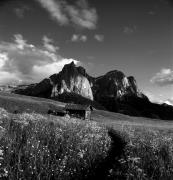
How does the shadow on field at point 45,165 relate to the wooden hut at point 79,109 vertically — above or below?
below

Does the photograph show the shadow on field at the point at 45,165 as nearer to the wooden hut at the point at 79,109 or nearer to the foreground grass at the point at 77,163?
the foreground grass at the point at 77,163

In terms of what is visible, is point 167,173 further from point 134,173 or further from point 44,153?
point 44,153

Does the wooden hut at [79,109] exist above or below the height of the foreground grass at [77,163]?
above

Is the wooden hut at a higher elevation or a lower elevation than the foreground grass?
higher

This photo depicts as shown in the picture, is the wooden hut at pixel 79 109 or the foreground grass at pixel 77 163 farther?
the wooden hut at pixel 79 109

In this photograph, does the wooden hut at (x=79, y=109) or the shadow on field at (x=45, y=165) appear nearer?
the shadow on field at (x=45, y=165)

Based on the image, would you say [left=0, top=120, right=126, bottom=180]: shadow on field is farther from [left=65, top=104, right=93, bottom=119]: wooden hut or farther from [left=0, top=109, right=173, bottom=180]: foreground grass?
[left=65, top=104, right=93, bottom=119]: wooden hut

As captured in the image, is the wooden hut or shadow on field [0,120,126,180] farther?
the wooden hut

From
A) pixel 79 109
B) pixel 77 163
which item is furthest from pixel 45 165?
pixel 79 109

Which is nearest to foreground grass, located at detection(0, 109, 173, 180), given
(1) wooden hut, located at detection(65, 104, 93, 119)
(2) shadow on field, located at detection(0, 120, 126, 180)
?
(2) shadow on field, located at detection(0, 120, 126, 180)

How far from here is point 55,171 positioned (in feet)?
26.6

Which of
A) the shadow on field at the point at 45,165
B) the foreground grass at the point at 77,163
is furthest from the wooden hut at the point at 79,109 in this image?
the shadow on field at the point at 45,165

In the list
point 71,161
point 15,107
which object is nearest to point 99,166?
point 71,161

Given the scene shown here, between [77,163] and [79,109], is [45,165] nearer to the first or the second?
[77,163]
